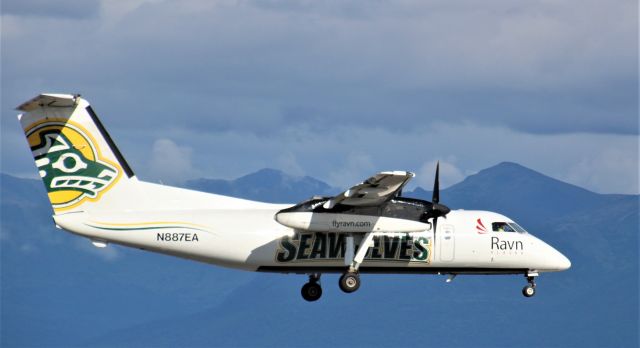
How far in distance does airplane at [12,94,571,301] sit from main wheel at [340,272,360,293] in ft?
0.11

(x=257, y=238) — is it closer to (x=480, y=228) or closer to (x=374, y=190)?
(x=374, y=190)

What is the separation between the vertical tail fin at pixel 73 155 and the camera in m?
38.3

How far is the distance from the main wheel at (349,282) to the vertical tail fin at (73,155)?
750 cm

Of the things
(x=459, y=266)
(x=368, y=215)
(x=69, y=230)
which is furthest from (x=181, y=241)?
(x=459, y=266)

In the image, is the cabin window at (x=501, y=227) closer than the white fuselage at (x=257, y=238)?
No

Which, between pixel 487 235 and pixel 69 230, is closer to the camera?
pixel 69 230

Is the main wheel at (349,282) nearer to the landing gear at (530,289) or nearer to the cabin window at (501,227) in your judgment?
the cabin window at (501,227)

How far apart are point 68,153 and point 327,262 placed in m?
9.05

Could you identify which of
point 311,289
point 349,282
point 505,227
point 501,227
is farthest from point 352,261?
point 505,227

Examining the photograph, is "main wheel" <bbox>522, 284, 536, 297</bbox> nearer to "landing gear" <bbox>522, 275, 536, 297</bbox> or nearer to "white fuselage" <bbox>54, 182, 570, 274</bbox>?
"landing gear" <bbox>522, 275, 536, 297</bbox>

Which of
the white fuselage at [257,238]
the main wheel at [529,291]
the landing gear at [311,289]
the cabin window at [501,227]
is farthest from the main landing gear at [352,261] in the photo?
the main wheel at [529,291]

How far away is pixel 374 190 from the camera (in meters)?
37.7

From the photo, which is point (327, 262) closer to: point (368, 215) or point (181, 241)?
point (368, 215)

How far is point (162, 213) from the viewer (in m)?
39.1
